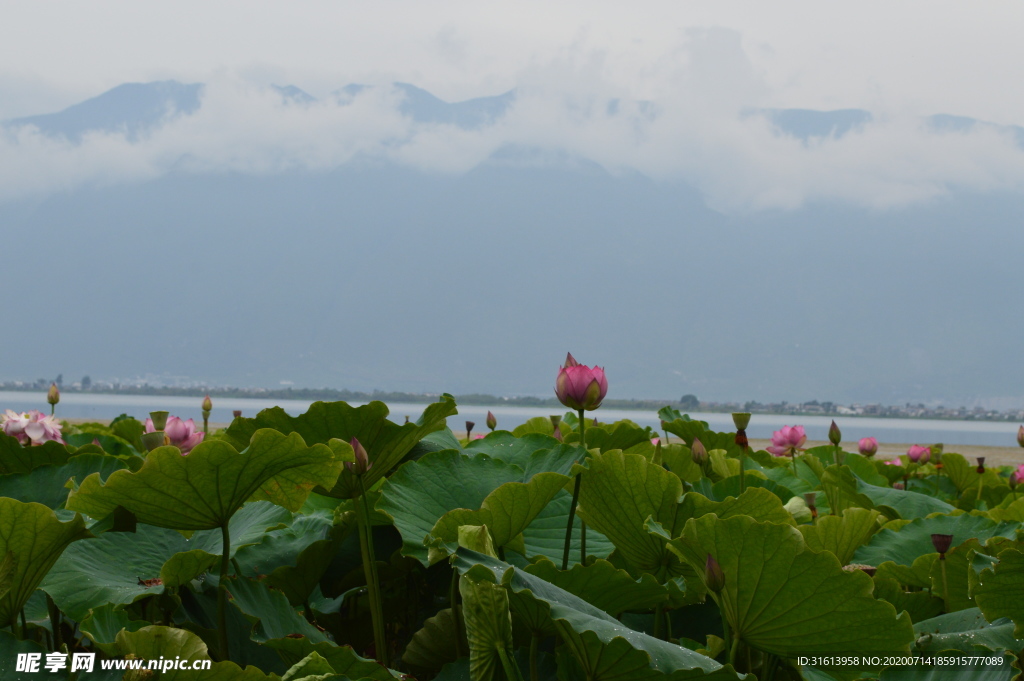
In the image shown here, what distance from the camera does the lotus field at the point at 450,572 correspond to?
0.52 metres

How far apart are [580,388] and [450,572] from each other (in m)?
0.34

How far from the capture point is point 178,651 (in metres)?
0.44

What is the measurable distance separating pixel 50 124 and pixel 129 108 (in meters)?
16.0

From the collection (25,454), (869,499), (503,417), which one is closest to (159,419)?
(25,454)

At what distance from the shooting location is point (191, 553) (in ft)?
2.03

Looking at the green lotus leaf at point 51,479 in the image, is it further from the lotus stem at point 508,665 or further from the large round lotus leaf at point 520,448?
the lotus stem at point 508,665

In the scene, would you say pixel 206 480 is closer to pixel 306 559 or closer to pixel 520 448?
pixel 306 559

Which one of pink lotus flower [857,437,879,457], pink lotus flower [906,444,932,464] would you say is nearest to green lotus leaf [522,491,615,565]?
pink lotus flower [906,444,932,464]

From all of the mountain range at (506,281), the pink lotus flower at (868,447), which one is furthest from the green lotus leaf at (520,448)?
the mountain range at (506,281)

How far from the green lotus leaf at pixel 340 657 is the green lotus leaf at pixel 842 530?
0.53 m

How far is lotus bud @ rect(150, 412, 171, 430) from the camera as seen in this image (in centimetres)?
121

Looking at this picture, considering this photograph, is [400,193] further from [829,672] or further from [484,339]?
[829,672]

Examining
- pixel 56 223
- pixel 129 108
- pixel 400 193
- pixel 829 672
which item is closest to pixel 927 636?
pixel 829 672

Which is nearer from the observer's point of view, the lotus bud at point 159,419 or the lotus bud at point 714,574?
the lotus bud at point 714,574
